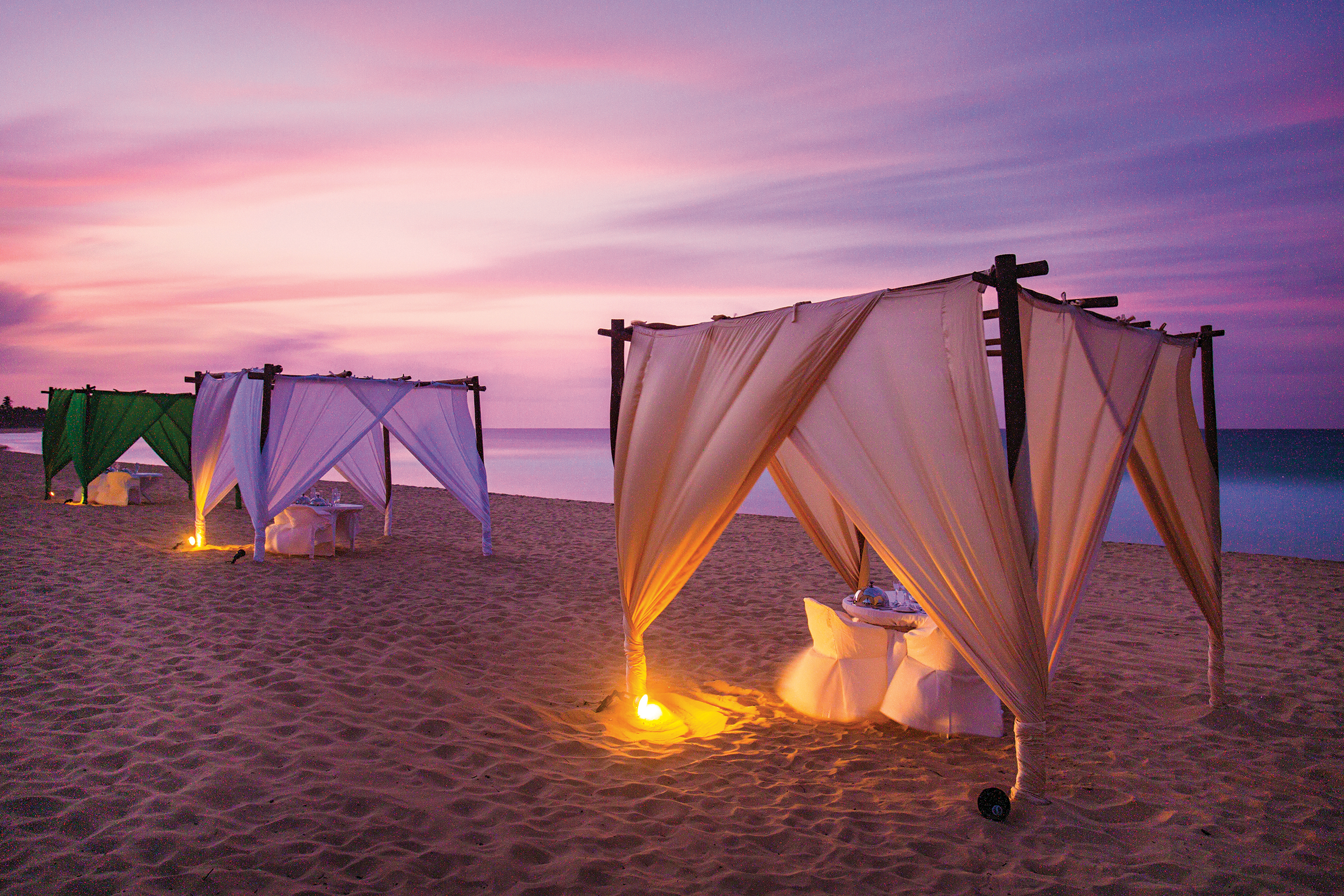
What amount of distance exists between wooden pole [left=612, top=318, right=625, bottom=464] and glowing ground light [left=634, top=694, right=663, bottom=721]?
1.41 m

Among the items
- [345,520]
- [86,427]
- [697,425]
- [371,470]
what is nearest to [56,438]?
[86,427]

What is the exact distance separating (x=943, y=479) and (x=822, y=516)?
225cm

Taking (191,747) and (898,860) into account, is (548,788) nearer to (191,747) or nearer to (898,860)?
(898,860)

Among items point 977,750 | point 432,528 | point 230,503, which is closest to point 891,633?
point 977,750

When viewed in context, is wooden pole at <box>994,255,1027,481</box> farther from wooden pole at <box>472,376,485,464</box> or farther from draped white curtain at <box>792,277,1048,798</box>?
wooden pole at <box>472,376,485,464</box>

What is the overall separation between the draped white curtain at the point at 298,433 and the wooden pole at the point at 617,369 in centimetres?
479

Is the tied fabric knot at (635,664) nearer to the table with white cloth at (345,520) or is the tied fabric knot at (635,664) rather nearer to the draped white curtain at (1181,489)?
the draped white curtain at (1181,489)

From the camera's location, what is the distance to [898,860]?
2.48m

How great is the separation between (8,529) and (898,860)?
11.2m

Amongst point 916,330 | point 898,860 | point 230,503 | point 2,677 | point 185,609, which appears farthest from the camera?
point 230,503

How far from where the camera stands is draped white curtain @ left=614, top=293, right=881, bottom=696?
3.29 metres

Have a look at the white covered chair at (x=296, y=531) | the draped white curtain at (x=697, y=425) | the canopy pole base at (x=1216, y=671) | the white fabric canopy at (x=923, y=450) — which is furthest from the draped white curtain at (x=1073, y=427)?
the white covered chair at (x=296, y=531)

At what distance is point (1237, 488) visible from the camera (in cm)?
2681

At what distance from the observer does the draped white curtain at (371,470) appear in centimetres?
966
